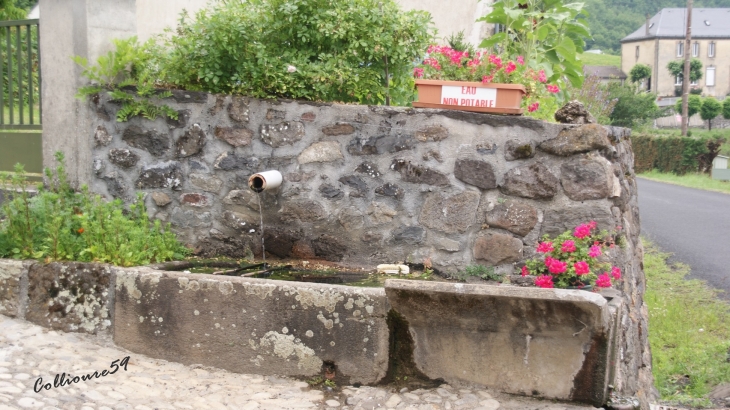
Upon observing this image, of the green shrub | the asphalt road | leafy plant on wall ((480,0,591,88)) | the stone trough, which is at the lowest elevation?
the asphalt road

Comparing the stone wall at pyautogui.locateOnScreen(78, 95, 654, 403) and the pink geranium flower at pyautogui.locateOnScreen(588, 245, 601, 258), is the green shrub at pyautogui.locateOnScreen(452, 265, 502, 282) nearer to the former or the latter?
the stone wall at pyautogui.locateOnScreen(78, 95, 654, 403)

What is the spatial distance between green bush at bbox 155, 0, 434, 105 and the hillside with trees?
3554 inches

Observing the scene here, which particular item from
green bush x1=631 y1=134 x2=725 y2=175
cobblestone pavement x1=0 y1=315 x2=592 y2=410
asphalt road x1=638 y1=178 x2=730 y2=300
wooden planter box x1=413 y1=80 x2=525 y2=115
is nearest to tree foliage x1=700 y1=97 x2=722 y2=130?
green bush x1=631 y1=134 x2=725 y2=175

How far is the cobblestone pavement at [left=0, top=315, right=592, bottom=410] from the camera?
3346mm

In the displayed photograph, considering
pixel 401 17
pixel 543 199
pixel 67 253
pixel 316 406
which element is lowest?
pixel 316 406

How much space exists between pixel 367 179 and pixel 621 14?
314 ft

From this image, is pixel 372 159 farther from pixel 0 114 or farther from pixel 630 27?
pixel 630 27

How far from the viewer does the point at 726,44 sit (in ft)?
255

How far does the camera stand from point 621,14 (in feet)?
299

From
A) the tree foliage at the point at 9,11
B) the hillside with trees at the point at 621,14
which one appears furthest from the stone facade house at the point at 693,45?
the tree foliage at the point at 9,11

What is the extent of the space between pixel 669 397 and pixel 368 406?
368 centimetres

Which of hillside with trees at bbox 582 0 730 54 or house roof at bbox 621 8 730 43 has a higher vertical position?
hillside with trees at bbox 582 0 730 54

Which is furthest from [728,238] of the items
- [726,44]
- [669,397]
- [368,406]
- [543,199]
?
[726,44]

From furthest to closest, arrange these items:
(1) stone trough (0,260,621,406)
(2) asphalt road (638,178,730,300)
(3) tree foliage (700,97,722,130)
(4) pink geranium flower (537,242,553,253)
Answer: (3) tree foliage (700,97,722,130) → (2) asphalt road (638,178,730,300) → (4) pink geranium flower (537,242,553,253) → (1) stone trough (0,260,621,406)
